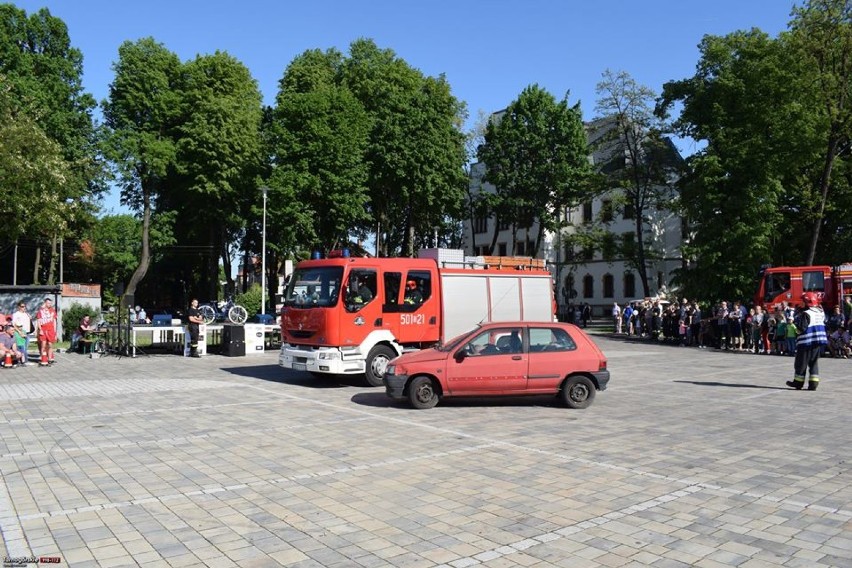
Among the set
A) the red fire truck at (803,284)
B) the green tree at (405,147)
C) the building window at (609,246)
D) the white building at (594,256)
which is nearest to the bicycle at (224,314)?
the green tree at (405,147)

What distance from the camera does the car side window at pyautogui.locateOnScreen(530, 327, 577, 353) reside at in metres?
12.2

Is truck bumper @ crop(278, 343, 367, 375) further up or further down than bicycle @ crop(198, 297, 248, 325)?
further down

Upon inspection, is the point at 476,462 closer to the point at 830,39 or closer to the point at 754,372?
the point at 754,372

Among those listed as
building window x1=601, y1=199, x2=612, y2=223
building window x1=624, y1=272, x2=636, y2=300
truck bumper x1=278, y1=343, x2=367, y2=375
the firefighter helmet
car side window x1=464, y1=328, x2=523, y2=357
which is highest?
building window x1=601, y1=199, x2=612, y2=223

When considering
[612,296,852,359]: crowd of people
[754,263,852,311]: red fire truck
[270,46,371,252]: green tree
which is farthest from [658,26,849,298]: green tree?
[270,46,371,252]: green tree

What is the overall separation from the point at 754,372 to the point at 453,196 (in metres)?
30.3

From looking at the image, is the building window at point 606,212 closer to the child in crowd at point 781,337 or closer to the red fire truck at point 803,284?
the red fire truck at point 803,284

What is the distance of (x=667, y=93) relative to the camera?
42.8m

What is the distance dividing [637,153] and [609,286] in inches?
980

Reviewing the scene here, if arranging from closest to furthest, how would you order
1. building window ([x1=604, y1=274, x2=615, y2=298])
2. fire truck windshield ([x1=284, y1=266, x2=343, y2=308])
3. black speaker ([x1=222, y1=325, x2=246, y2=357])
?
1. fire truck windshield ([x1=284, y1=266, x2=343, y2=308])
2. black speaker ([x1=222, y1=325, x2=246, y2=357])
3. building window ([x1=604, y1=274, x2=615, y2=298])

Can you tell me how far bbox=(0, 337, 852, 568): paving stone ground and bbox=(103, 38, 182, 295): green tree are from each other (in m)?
32.0

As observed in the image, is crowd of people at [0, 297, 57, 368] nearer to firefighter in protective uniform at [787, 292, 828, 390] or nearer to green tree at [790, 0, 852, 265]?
firefighter in protective uniform at [787, 292, 828, 390]

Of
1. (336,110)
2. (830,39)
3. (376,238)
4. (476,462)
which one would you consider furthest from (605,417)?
(376,238)

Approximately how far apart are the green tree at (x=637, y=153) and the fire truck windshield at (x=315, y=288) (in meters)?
31.7
